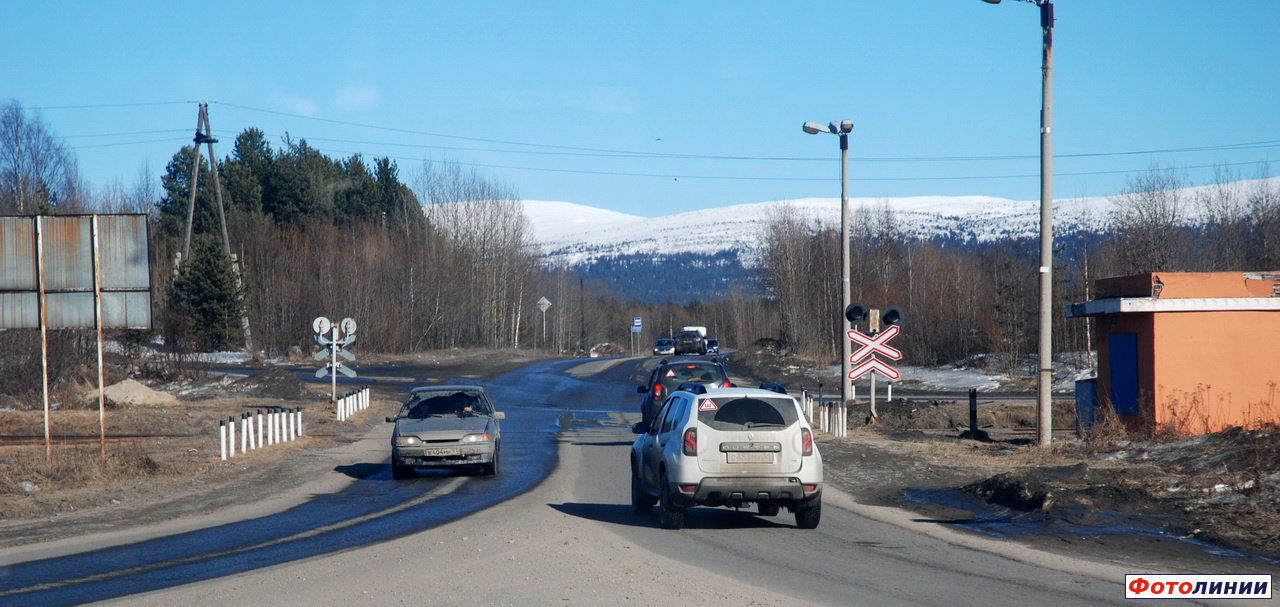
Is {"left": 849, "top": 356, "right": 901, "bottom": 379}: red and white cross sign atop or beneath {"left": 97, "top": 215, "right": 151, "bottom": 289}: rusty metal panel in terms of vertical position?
beneath

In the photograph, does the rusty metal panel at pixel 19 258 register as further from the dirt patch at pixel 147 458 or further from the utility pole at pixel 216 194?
the utility pole at pixel 216 194

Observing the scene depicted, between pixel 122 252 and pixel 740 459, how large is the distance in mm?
14589

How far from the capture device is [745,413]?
11.9m

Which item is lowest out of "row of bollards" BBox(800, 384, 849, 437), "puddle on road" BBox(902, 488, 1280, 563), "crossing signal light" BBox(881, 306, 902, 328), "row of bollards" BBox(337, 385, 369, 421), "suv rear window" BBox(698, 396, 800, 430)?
"row of bollards" BBox(337, 385, 369, 421)

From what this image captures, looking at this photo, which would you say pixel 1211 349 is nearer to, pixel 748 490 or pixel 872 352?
pixel 872 352

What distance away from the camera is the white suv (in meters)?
11.5

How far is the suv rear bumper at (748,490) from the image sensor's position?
11.5 m

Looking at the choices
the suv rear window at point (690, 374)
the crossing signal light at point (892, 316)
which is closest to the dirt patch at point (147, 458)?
the suv rear window at point (690, 374)

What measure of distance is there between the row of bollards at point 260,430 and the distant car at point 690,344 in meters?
48.3

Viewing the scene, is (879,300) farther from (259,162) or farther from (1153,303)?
(259,162)

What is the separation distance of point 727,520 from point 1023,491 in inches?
157

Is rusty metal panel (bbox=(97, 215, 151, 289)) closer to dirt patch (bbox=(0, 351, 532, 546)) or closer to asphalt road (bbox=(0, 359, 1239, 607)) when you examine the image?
dirt patch (bbox=(0, 351, 532, 546))

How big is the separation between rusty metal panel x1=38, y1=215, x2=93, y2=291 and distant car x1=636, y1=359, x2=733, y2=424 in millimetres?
11880

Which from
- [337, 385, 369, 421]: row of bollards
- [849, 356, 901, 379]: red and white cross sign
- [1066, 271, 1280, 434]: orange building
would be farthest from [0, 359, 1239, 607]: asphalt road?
[337, 385, 369, 421]: row of bollards
